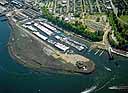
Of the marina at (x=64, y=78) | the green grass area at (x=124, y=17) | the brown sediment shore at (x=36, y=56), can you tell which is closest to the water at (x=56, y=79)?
the marina at (x=64, y=78)

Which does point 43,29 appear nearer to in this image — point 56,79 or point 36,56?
point 36,56

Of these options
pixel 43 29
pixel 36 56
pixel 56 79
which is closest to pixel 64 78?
pixel 56 79

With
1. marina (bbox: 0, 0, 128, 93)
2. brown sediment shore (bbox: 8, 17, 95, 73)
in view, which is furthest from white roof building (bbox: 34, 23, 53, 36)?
marina (bbox: 0, 0, 128, 93)

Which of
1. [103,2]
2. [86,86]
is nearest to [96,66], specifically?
[86,86]

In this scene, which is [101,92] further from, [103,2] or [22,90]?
[103,2]

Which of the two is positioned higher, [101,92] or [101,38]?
[101,38]
